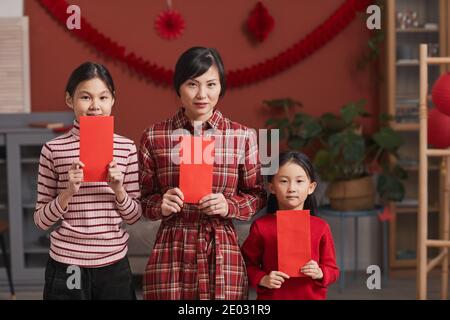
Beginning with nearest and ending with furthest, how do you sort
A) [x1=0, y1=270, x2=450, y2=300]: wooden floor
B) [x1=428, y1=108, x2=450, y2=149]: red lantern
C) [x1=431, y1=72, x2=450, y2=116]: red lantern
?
[x1=431, y1=72, x2=450, y2=116]: red lantern → [x1=428, y1=108, x2=450, y2=149]: red lantern → [x1=0, y1=270, x2=450, y2=300]: wooden floor

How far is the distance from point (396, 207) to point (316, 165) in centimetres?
69

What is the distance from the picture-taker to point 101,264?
1.99m

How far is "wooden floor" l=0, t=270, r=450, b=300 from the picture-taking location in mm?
4176

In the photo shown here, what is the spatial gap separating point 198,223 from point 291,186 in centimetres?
29

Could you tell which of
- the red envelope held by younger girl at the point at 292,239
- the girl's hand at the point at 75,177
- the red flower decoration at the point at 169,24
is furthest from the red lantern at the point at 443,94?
the red flower decoration at the point at 169,24

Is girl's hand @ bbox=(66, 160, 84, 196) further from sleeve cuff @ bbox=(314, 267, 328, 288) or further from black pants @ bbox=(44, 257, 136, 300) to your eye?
sleeve cuff @ bbox=(314, 267, 328, 288)

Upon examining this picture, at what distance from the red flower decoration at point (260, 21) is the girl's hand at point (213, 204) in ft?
10.3

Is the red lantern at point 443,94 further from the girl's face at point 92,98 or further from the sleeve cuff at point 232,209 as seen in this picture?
the girl's face at point 92,98

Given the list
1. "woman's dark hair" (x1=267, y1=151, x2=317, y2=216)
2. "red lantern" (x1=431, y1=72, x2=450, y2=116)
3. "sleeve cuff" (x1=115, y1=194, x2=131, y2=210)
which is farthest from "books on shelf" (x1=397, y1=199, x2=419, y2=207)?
"sleeve cuff" (x1=115, y1=194, x2=131, y2=210)

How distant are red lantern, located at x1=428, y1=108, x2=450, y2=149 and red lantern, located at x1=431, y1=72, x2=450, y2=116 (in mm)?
187

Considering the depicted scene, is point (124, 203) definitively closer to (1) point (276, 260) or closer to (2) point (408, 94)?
(1) point (276, 260)

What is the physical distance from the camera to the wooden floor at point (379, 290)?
13.7 feet

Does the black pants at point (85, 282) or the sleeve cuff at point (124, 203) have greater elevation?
the sleeve cuff at point (124, 203)
